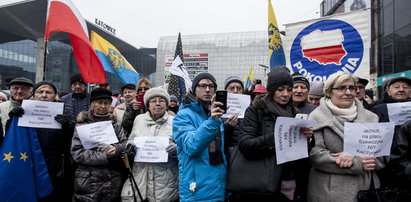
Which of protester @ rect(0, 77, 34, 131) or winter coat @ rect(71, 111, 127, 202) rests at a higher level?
protester @ rect(0, 77, 34, 131)

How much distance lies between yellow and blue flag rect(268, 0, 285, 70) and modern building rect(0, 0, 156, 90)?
2709cm

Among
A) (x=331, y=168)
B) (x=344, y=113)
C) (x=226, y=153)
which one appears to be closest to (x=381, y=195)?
(x=331, y=168)

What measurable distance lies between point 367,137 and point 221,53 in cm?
4026

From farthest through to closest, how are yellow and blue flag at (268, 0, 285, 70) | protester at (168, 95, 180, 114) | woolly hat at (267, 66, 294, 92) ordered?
protester at (168, 95, 180, 114)
yellow and blue flag at (268, 0, 285, 70)
woolly hat at (267, 66, 294, 92)

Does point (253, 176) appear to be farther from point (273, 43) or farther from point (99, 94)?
point (273, 43)

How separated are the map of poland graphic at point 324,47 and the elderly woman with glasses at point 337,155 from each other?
198 centimetres

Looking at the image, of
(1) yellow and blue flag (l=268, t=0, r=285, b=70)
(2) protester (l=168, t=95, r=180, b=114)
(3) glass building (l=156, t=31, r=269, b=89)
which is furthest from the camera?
(3) glass building (l=156, t=31, r=269, b=89)

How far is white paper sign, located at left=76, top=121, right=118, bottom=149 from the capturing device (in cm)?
314

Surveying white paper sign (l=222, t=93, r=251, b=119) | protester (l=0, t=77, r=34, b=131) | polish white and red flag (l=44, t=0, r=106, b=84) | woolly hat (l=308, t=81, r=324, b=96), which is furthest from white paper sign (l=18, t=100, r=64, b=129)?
woolly hat (l=308, t=81, r=324, b=96)

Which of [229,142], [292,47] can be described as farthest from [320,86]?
[229,142]

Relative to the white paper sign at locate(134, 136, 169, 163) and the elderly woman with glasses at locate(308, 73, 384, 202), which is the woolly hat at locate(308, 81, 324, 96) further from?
the white paper sign at locate(134, 136, 169, 163)

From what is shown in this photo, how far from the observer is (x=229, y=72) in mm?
41625

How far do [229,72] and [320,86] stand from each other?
37878 mm

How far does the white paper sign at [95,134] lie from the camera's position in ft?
10.3
